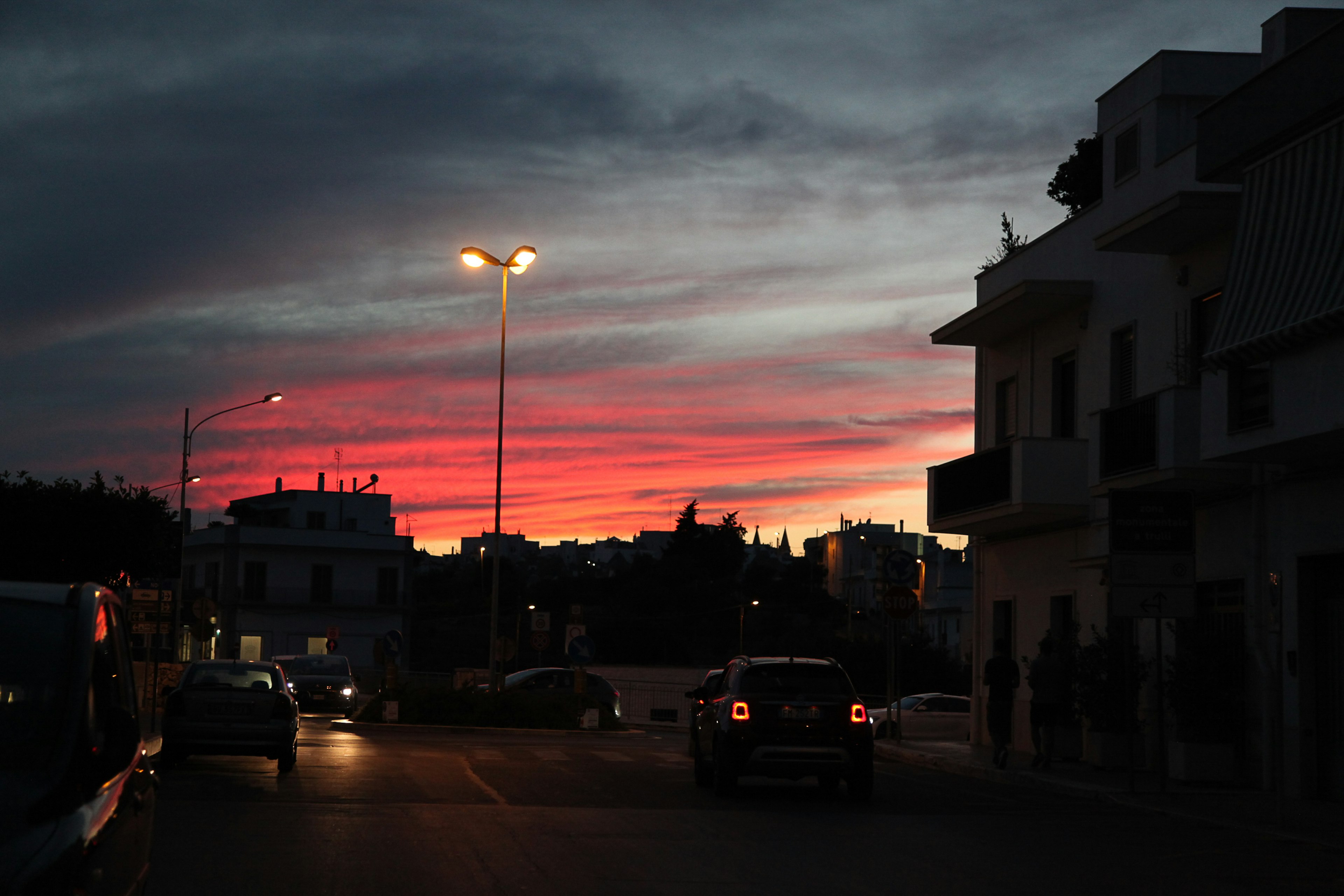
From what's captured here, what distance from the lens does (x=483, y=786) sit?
17.0 meters

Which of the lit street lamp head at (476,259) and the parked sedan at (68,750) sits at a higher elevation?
the lit street lamp head at (476,259)

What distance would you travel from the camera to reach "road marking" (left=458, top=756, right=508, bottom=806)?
50.3 feet

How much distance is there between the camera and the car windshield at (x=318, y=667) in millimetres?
40250

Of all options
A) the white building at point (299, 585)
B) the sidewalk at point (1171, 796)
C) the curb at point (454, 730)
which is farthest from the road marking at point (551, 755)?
the white building at point (299, 585)

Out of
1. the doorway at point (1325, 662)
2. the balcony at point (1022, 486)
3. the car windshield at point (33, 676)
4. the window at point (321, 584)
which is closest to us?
the car windshield at point (33, 676)

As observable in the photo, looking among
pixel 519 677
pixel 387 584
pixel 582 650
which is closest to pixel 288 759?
pixel 582 650

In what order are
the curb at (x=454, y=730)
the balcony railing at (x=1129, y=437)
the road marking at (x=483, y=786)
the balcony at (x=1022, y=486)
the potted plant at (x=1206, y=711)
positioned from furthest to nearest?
the curb at (x=454, y=730) → the balcony at (x=1022, y=486) → the balcony railing at (x=1129, y=437) → the potted plant at (x=1206, y=711) → the road marking at (x=483, y=786)

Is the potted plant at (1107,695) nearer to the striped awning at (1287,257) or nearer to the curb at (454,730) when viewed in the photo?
the striped awning at (1287,257)

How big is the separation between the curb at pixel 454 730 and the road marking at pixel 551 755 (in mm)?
5997

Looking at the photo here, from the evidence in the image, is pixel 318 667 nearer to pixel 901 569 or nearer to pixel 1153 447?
pixel 901 569

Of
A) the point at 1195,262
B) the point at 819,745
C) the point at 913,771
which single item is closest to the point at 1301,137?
the point at 1195,262

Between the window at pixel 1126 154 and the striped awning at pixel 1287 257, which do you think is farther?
the window at pixel 1126 154

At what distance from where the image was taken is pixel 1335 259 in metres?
15.9

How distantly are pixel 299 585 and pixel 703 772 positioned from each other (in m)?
70.5
